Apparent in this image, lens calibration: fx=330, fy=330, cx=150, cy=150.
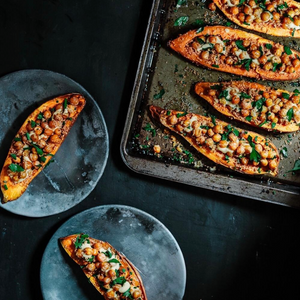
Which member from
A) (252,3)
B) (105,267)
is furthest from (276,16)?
(105,267)

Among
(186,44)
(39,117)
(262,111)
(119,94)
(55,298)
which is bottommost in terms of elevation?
(55,298)

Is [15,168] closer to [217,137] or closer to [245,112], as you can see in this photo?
[217,137]

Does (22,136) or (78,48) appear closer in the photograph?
(22,136)

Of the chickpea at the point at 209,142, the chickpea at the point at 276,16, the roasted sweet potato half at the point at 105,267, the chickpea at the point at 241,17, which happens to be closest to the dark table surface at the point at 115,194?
the roasted sweet potato half at the point at 105,267

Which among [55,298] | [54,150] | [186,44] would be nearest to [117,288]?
[55,298]

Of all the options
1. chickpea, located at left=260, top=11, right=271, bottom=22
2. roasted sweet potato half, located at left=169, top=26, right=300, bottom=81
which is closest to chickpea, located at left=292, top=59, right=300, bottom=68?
roasted sweet potato half, located at left=169, top=26, right=300, bottom=81

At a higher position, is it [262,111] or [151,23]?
[151,23]

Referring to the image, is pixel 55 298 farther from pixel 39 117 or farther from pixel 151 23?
pixel 151 23
